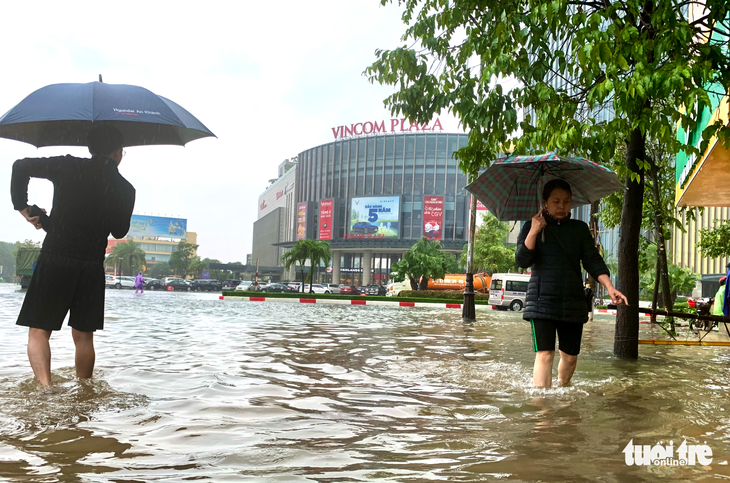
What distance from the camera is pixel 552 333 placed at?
190 inches

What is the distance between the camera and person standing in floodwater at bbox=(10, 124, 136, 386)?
4340 millimetres

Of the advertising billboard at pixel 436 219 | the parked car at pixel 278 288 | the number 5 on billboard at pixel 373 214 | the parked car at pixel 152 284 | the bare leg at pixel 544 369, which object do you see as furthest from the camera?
the number 5 on billboard at pixel 373 214

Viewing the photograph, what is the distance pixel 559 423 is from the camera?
3971 millimetres

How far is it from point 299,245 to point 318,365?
45.8 metres

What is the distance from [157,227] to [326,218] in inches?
2024

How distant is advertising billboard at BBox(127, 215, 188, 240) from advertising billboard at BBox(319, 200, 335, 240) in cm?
4927

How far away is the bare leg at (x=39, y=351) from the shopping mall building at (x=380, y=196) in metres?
74.9

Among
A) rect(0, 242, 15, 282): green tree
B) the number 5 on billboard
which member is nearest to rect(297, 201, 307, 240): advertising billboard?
the number 5 on billboard

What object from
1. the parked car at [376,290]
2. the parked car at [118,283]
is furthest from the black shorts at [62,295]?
the parked car at [376,290]

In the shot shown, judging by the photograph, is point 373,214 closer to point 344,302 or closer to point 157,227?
point 344,302

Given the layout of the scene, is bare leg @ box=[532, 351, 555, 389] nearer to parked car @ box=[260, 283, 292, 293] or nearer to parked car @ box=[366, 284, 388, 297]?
parked car @ box=[260, 283, 292, 293]

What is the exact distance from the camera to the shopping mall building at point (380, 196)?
3282 inches

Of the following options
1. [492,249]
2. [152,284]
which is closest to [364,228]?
[152,284]

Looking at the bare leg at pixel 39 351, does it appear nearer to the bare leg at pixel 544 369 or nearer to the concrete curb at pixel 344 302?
the bare leg at pixel 544 369
